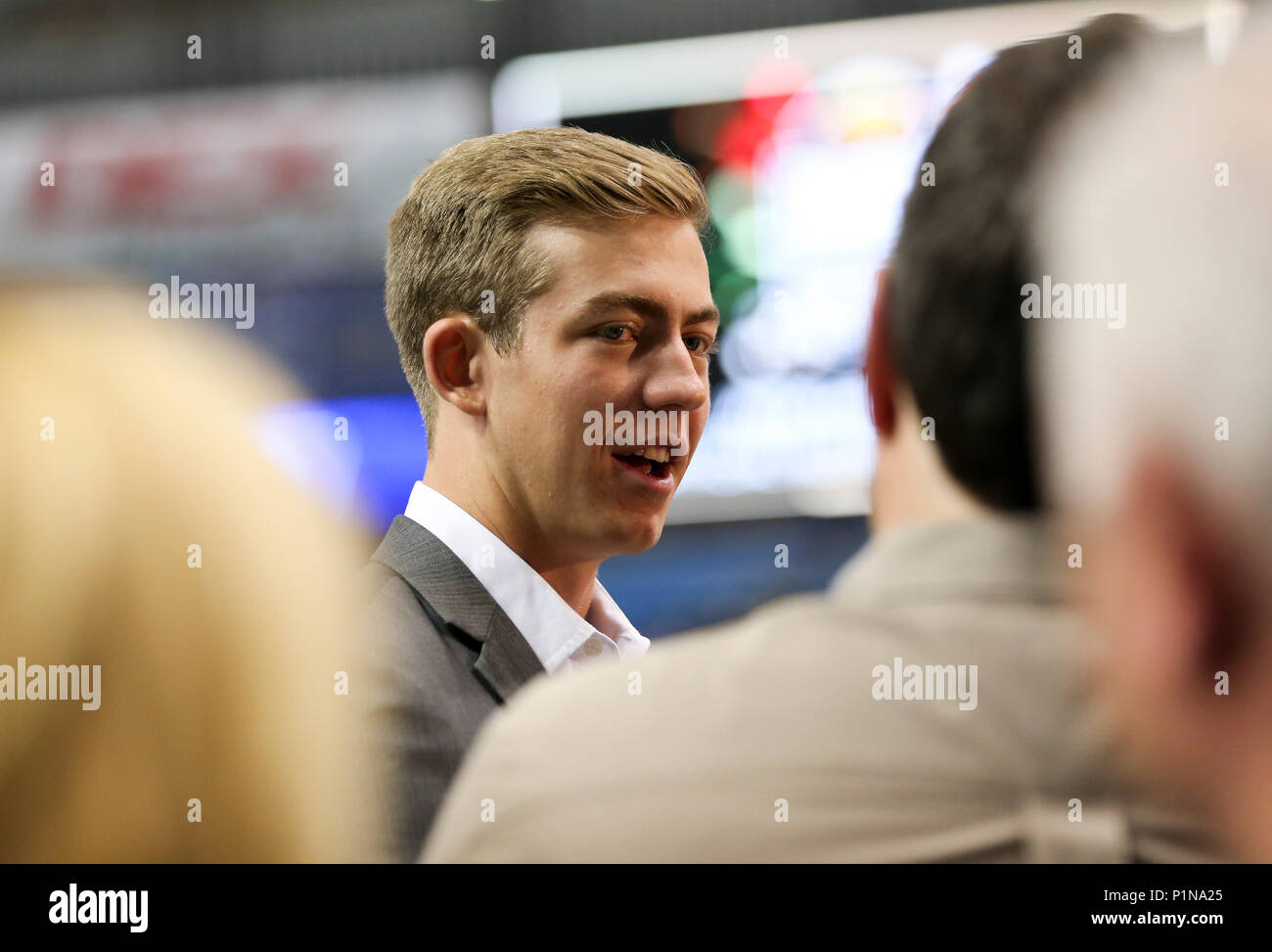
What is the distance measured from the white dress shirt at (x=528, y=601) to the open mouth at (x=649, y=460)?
0.23 m

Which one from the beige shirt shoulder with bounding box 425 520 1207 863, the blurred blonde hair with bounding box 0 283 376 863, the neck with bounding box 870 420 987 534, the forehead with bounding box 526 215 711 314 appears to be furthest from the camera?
the forehead with bounding box 526 215 711 314

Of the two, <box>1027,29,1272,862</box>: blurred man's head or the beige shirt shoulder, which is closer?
the beige shirt shoulder

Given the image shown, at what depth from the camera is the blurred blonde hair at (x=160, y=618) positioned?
87 cm

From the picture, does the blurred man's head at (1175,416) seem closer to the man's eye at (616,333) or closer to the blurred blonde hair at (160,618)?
the man's eye at (616,333)

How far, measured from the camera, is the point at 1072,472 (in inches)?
63.9

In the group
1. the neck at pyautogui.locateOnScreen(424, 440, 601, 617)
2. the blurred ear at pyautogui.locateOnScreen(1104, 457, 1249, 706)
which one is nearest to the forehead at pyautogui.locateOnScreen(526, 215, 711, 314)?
the neck at pyautogui.locateOnScreen(424, 440, 601, 617)

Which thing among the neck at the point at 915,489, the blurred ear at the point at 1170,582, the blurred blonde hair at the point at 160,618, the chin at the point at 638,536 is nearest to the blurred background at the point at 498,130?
the chin at the point at 638,536

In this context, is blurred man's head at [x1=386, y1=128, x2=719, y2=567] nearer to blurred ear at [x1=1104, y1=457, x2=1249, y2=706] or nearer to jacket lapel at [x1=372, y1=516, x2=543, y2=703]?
jacket lapel at [x1=372, y1=516, x2=543, y2=703]

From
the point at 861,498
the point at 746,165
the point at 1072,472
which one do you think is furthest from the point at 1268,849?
the point at 746,165

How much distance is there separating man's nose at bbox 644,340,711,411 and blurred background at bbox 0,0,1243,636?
0.06 meters

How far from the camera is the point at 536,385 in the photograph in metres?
1.88

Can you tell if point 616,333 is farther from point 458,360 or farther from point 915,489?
point 915,489

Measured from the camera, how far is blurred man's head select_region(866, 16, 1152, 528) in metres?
1.61

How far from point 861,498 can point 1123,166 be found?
608 mm
